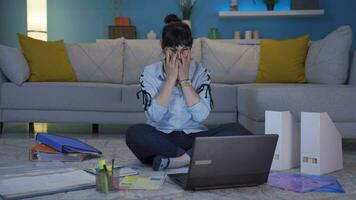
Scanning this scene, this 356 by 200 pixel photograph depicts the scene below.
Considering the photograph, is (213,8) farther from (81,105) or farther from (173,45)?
(173,45)

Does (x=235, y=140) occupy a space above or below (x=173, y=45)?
below

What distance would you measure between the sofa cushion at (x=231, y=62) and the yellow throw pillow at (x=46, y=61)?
1183mm

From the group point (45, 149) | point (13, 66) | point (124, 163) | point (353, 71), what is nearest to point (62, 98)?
point (13, 66)

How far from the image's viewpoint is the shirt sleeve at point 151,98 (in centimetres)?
202

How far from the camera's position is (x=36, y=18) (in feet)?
17.0

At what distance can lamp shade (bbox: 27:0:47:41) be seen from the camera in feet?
16.9

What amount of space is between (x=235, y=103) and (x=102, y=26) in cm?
278

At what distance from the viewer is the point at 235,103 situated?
3318 mm

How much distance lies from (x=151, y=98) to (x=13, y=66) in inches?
72.8

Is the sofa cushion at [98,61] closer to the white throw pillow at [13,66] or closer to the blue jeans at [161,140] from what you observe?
the white throw pillow at [13,66]

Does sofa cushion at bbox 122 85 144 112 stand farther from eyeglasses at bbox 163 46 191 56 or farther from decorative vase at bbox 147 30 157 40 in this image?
decorative vase at bbox 147 30 157 40

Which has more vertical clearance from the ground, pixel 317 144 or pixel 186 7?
pixel 186 7

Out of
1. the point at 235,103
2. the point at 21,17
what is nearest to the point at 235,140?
the point at 235,103

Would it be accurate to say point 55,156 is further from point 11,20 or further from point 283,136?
point 11,20
